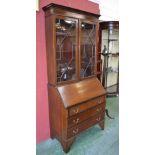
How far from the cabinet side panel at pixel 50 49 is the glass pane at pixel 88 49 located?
0.54m

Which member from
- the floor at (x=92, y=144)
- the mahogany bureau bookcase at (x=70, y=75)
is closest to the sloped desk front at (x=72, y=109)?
the mahogany bureau bookcase at (x=70, y=75)

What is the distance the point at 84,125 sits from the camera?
2.46 meters

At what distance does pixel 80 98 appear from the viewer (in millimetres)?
2326

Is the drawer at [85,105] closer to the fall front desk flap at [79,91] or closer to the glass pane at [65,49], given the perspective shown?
the fall front desk flap at [79,91]

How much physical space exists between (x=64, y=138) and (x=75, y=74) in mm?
936

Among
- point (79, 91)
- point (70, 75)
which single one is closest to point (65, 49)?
point (70, 75)

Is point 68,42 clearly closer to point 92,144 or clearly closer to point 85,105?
point 85,105

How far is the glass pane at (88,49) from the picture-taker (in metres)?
2.58

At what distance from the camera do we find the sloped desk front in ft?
7.20

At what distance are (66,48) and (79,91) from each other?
66 cm

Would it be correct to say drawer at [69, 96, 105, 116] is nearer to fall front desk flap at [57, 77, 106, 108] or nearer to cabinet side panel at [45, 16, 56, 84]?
fall front desk flap at [57, 77, 106, 108]
